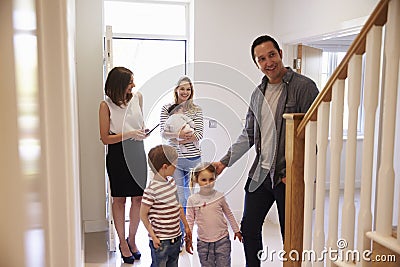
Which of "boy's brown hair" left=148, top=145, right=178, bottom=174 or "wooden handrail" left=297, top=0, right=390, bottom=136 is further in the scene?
"boy's brown hair" left=148, top=145, right=178, bottom=174

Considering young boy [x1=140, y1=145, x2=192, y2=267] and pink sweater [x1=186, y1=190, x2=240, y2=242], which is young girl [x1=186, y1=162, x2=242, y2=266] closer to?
pink sweater [x1=186, y1=190, x2=240, y2=242]

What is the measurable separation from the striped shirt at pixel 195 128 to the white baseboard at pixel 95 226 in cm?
188

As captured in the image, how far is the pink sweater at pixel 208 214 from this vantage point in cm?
225

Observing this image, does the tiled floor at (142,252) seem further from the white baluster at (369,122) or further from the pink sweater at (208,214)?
the white baluster at (369,122)

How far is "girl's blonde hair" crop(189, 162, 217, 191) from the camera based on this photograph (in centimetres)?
226

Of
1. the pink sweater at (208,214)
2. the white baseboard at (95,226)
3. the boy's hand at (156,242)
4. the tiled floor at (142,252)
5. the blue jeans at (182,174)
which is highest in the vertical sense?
the blue jeans at (182,174)

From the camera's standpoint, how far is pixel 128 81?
2.90m

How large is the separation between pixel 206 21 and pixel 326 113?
2343 mm

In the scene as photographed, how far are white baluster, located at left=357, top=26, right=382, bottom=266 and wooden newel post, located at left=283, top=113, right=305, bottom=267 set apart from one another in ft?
1.30

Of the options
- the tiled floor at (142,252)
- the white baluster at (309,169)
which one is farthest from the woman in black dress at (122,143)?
the white baluster at (309,169)

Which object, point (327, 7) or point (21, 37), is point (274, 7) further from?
point (21, 37)

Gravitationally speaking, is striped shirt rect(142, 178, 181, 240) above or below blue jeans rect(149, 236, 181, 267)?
above

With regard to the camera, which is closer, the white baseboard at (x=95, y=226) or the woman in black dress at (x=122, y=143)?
the woman in black dress at (x=122, y=143)

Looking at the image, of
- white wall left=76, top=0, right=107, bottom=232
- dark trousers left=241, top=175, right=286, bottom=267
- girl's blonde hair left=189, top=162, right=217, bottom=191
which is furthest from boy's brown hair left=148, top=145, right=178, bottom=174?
white wall left=76, top=0, right=107, bottom=232
